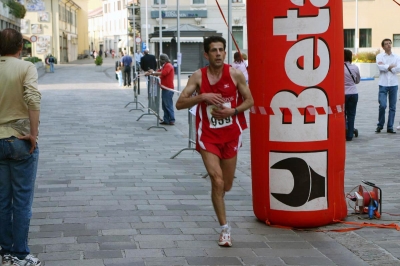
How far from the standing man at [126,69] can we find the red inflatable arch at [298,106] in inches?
1028

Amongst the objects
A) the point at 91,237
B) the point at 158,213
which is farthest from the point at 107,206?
the point at 91,237

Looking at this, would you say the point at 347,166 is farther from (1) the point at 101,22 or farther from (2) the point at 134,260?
(1) the point at 101,22

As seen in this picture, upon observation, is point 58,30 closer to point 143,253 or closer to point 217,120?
point 217,120

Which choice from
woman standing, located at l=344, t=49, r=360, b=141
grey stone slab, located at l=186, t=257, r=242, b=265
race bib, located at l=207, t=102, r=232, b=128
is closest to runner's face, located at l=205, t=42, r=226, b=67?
race bib, located at l=207, t=102, r=232, b=128

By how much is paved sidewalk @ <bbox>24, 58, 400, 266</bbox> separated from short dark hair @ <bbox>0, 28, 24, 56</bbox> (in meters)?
1.68

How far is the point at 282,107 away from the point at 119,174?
12.6 feet

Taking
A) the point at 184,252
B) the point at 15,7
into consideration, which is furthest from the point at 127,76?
the point at 184,252

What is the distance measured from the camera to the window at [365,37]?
2185 inches

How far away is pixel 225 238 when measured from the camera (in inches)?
237

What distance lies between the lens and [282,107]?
6.61 metres

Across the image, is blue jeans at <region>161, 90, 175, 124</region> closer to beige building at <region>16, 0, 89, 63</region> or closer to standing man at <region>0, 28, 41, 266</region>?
standing man at <region>0, 28, 41, 266</region>

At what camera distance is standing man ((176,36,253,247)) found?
20.2 feet

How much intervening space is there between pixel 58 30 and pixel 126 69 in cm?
5048

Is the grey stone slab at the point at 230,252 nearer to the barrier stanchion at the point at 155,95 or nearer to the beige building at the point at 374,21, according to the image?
the barrier stanchion at the point at 155,95
